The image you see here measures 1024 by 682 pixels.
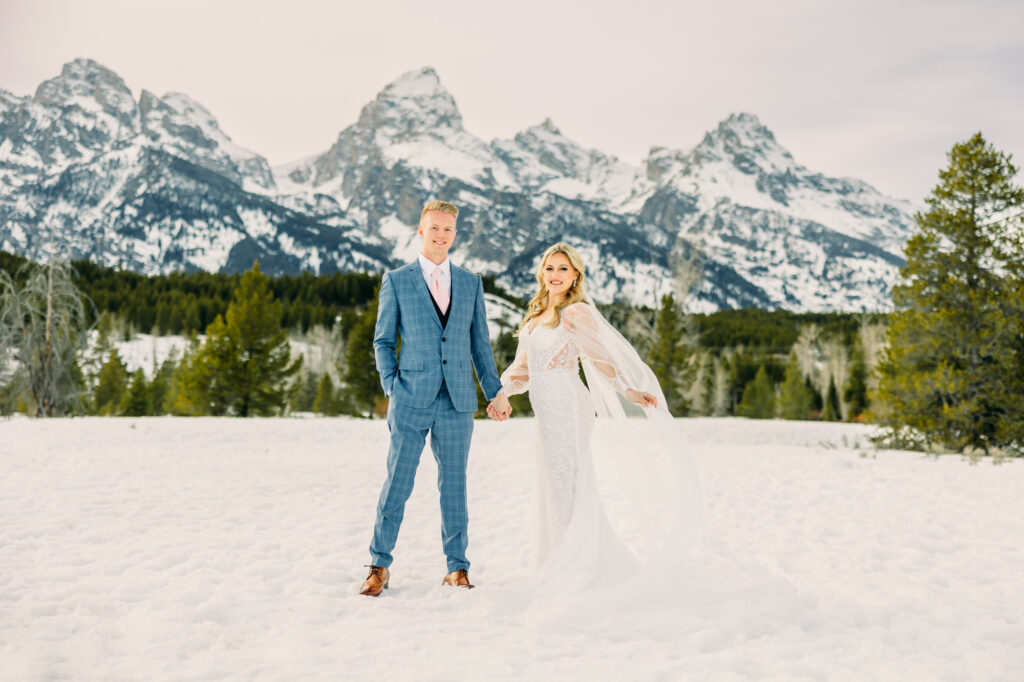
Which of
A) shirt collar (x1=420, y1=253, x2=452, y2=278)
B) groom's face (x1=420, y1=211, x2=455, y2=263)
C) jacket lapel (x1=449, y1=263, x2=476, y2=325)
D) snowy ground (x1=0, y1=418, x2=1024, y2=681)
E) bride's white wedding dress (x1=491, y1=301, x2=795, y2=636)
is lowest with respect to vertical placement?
snowy ground (x1=0, y1=418, x2=1024, y2=681)

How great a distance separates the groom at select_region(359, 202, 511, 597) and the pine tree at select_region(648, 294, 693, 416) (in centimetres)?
2942

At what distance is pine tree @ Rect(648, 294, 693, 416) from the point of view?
33.1 meters

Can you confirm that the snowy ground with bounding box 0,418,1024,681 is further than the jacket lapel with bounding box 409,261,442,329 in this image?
No

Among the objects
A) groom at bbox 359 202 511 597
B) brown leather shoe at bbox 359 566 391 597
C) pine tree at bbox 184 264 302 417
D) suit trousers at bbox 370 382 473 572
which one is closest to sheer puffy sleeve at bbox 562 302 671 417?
groom at bbox 359 202 511 597

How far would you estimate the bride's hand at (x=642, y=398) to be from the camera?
4680 millimetres

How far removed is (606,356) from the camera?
15.8ft

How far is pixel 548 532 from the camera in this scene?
465cm

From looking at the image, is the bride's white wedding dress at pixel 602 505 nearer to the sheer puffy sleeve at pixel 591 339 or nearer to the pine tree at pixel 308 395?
the sheer puffy sleeve at pixel 591 339

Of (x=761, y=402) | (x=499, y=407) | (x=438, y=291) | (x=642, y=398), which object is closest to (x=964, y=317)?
(x=642, y=398)

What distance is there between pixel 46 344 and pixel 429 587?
72.8 feet

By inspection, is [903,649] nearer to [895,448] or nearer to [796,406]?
[895,448]

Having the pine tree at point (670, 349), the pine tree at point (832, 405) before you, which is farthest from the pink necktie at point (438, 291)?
the pine tree at point (832, 405)

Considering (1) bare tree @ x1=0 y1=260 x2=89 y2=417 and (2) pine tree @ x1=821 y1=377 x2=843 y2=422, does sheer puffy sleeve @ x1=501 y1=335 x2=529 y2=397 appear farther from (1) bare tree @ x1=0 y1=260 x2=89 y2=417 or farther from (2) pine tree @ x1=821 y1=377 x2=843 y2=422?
(2) pine tree @ x1=821 y1=377 x2=843 y2=422

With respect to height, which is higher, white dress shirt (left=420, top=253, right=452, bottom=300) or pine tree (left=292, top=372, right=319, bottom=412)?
white dress shirt (left=420, top=253, right=452, bottom=300)
